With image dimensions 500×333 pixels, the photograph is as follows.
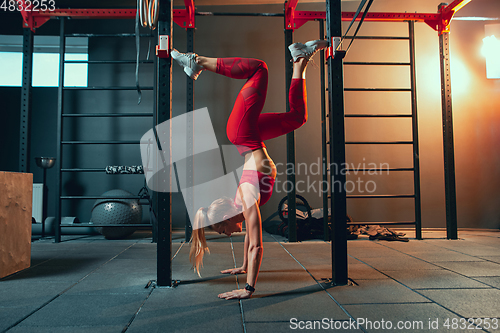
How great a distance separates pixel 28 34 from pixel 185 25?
6.22 ft

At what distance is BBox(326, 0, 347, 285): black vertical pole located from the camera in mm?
2123

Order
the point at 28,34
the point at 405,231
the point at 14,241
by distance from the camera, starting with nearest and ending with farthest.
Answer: the point at 14,241, the point at 28,34, the point at 405,231

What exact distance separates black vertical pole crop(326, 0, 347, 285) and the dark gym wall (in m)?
2.41

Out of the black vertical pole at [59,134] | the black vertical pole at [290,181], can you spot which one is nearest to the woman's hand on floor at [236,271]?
the black vertical pole at [290,181]

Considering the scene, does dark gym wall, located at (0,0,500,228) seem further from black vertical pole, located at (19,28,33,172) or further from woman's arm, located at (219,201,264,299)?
woman's arm, located at (219,201,264,299)

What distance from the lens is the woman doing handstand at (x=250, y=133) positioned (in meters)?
1.92

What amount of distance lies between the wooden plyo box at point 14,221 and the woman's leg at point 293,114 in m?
1.90

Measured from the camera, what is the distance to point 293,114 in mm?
2092

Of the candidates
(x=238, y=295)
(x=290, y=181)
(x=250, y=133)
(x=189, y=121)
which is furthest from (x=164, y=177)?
(x=290, y=181)

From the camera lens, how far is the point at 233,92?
4.62 metres

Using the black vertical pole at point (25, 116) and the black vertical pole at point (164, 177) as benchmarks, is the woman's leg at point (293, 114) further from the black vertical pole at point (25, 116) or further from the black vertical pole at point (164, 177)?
the black vertical pole at point (25, 116)

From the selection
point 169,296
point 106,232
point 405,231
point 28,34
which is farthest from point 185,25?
point 405,231

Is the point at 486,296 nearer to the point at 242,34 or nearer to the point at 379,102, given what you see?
the point at 379,102

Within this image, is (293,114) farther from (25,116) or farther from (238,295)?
(25,116)
